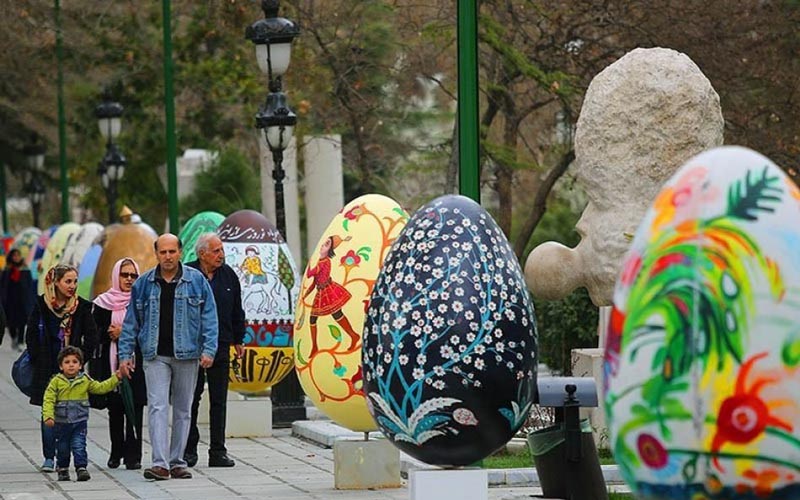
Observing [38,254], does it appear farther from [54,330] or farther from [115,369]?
[54,330]

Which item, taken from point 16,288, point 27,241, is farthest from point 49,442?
point 27,241

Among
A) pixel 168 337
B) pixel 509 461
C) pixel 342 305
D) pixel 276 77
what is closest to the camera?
pixel 342 305

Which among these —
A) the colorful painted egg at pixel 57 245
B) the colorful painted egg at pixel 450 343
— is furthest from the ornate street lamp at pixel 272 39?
the colorful painted egg at pixel 57 245

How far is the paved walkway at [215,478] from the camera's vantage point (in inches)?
503

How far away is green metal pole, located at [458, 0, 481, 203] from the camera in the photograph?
37.5 ft

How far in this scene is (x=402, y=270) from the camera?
1027cm

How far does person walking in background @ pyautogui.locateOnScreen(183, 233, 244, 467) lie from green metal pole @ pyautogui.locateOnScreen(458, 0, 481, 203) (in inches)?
140

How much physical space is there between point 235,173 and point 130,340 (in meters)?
23.3

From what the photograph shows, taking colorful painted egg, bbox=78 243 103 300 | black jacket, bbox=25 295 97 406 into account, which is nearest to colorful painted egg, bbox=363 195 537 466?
black jacket, bbox=25 295 97 406

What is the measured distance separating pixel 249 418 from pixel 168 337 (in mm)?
3918

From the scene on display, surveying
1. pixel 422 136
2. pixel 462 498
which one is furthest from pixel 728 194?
pixel 422 136

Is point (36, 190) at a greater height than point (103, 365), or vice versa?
point (36, 190)

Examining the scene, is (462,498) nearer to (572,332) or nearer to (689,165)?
(689,165)

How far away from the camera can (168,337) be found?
1359 centimetres
